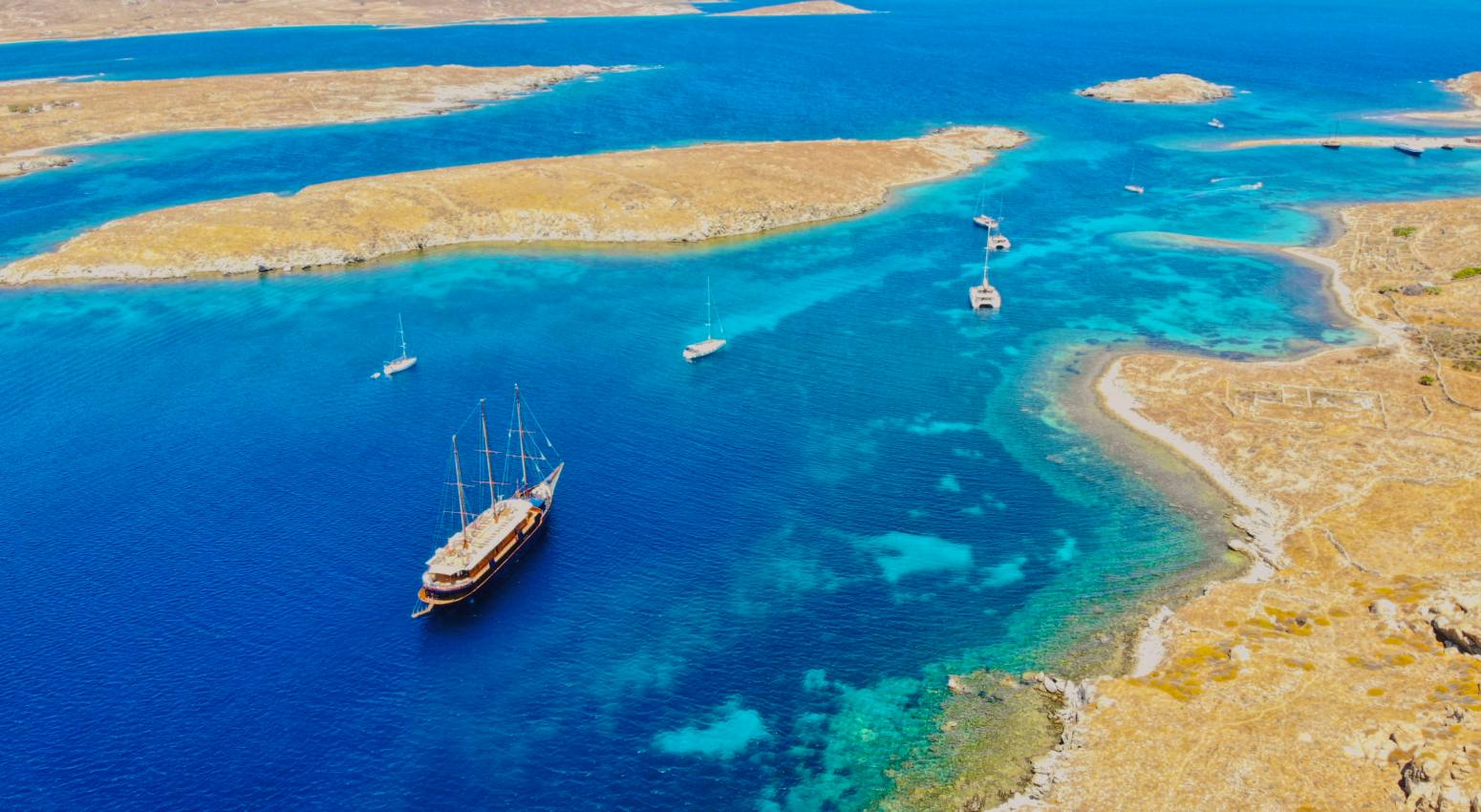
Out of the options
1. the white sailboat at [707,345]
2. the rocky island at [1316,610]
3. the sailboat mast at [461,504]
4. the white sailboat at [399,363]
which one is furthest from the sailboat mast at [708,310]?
the rocky island at [1316,610]

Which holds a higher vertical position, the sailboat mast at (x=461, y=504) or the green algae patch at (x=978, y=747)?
the sailboat mast at (x=461, y=504)

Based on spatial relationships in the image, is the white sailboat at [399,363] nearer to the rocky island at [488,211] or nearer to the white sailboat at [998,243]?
the rocky island at [488,211]

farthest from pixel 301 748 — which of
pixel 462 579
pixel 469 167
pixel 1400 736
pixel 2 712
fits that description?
pixel 469 167

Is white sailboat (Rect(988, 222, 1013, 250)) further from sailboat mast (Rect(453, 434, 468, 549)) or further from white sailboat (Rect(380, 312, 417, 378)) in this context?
sailboat mast (Rect(453, 434, 468, 549))

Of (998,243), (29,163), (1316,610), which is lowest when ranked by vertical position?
(1316,610)

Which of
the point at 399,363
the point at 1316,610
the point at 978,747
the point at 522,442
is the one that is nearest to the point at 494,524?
the point at 522,442

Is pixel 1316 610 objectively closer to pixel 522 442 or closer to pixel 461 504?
pixel 461 504

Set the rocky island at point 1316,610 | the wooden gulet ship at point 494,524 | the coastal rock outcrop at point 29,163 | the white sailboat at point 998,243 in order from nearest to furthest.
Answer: the rocky island at point 1316,610 → the wooden gulet ship at point 494,524 → the white sailboat at point 998,243 → the coastal rock outcrop at point 29,163

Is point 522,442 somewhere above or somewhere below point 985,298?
below
